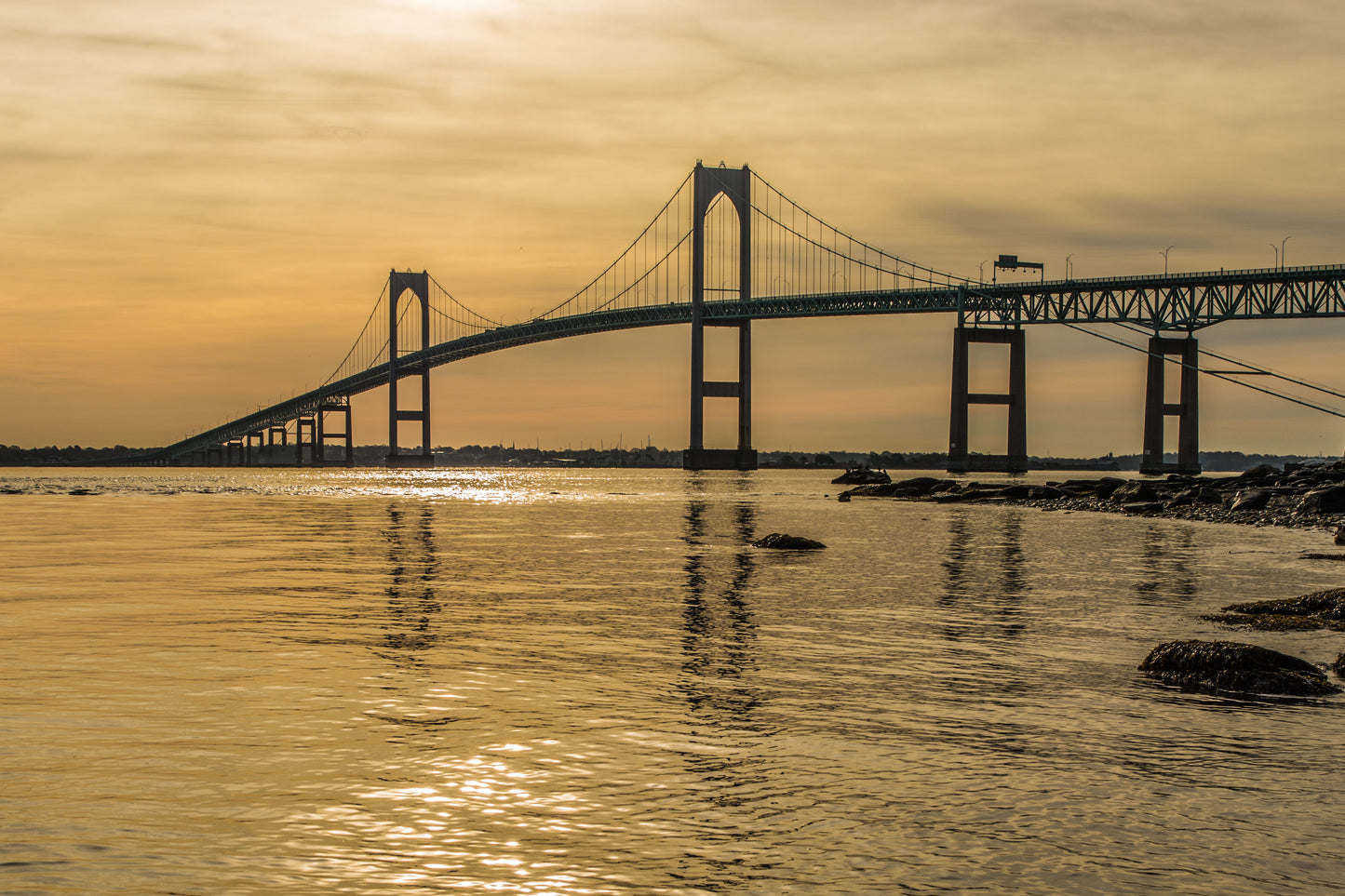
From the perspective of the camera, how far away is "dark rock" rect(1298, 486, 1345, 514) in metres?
33.4

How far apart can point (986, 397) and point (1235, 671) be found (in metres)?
91.3

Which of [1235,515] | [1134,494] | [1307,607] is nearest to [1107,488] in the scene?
[1134,494]

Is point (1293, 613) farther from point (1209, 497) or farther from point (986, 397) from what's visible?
point (986, 397)

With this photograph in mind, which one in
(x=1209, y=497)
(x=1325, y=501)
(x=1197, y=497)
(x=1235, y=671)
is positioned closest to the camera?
(x=1235, y=671)

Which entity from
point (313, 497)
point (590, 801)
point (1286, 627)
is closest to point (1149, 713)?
point (590, 801)

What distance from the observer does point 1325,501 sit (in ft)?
110

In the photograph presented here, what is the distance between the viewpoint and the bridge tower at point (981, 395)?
96.6 m

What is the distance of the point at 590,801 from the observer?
6820 millimetres

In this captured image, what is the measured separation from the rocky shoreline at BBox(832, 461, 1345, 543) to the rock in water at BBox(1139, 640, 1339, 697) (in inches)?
672

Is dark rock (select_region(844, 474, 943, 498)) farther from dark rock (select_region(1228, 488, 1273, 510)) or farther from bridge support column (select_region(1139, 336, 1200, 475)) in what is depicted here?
bridge support column (select_region(1139, 336, 1200, 475))

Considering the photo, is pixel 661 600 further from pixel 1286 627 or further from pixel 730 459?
pixel 730 459

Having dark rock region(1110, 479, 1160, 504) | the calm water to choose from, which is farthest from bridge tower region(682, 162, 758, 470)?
the calm water

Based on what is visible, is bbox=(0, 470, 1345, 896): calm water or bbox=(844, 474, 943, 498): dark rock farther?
bbox=(844, 474, 943, 498): dark rock

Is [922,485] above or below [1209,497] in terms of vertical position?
below
